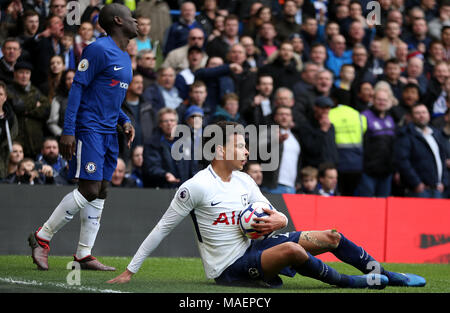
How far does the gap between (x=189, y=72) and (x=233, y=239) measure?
703 centimetres

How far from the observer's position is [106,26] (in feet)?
26.1

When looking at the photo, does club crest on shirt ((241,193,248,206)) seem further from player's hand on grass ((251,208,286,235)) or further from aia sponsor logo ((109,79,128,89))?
aia sponsor logo ((109,79,128,89))

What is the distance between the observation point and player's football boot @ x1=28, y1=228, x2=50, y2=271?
792 cm

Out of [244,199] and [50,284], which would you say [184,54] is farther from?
[50,284]

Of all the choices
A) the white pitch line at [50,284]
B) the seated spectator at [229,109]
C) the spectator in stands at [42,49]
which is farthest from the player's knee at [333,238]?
the spectator in stands at [42,49]

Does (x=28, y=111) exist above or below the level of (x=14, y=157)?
above

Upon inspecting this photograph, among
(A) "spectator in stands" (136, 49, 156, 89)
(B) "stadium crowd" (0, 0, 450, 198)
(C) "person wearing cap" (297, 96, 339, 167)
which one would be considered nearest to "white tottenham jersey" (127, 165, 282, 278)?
(B) "stadium crowd" (0, 0, 450, 198)

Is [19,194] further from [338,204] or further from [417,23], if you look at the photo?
[417,23]

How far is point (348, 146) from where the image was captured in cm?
1297

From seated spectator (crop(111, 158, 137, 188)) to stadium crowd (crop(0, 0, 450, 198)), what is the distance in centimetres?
2

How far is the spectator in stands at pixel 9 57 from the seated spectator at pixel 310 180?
4.56 metres

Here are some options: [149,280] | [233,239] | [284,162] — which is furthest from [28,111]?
[233,239]

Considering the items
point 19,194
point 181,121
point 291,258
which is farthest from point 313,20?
point 291,258

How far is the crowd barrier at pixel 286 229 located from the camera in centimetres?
1007
